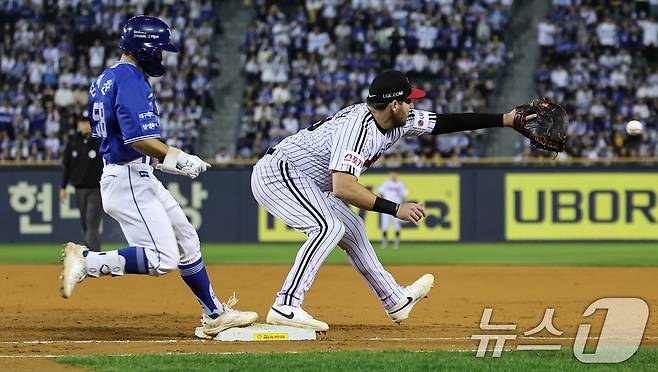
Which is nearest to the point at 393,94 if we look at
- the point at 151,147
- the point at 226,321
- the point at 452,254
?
the point at 151,147

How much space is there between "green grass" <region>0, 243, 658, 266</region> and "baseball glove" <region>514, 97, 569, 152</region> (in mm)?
9373

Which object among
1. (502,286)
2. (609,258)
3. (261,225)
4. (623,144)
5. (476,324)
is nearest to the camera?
(476,324)

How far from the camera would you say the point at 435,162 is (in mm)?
23656

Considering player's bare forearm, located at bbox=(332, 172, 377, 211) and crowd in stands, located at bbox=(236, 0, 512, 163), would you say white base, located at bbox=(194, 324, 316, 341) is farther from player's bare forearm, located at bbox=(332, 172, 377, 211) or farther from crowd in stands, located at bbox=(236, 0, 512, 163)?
crowd in stands, located at bbox=(236, 0, 512, 163)

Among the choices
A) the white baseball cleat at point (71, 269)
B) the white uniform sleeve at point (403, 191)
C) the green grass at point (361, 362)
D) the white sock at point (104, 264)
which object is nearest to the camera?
the green grass at point (361, 362)

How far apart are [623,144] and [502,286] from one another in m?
12.5

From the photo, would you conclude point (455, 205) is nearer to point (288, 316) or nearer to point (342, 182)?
point (288, 316)

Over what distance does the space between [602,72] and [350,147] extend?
20.7 m

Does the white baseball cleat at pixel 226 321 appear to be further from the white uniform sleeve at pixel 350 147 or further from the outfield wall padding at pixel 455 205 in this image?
the outfield wall padding at pixel 455 205

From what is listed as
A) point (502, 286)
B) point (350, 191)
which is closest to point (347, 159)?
point (350, 191)

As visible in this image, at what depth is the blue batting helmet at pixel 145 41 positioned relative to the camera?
8000 millimetres

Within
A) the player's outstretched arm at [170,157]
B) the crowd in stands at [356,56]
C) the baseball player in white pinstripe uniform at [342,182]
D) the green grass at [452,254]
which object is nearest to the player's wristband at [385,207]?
the baseball player in white pinstripe uniform at [342,182]

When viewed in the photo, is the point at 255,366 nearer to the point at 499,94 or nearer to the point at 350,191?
the point at 350,191

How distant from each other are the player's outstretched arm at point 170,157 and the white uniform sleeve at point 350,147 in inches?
37.7
